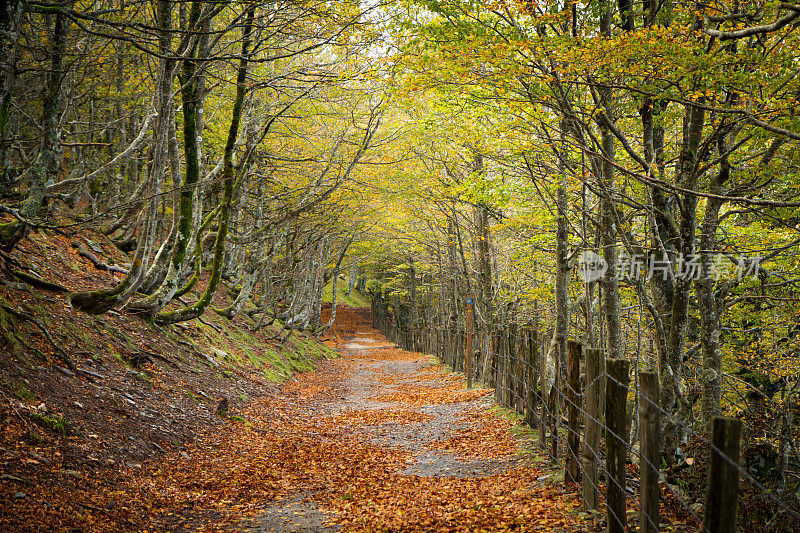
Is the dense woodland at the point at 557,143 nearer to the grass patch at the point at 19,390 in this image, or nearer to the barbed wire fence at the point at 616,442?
the barbed wire fence at the point at 616,442

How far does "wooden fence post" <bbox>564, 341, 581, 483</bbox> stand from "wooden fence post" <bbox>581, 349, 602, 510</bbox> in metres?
0.45

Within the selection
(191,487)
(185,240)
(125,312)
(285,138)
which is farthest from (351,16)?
(285,138)

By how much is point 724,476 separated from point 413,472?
5042mm

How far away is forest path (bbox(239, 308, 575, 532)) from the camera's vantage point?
5074mm

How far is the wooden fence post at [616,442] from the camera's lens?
4027 millimetres

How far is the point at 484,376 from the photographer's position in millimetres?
13969

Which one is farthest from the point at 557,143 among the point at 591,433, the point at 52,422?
the point at 52,422

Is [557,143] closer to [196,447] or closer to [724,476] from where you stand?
[724,476]

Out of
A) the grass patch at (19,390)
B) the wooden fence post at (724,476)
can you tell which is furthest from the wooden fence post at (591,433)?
the grass patch at (19,390)

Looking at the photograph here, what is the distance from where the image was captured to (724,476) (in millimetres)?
2707

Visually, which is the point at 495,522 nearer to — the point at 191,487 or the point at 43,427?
the point at 191,487

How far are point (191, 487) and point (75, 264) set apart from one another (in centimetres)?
742

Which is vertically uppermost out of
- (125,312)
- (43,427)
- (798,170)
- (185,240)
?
(798,170)

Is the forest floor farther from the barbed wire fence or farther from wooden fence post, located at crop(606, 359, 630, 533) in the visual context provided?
wooden fence post, located at crop(606, 359, 630, 533)
